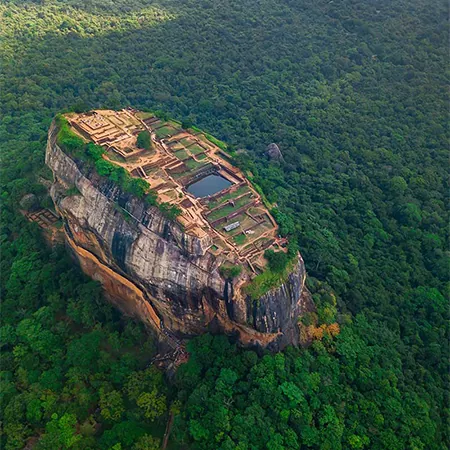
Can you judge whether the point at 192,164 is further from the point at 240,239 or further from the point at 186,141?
the point at 240,239

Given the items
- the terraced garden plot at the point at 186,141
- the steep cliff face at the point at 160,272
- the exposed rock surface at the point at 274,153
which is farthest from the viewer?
the exposed rock surface at the point at 274,153

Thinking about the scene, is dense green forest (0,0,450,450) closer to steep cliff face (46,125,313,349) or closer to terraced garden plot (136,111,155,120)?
steep cliff face (46,125,313,349)

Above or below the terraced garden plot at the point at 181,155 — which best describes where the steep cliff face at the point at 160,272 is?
below

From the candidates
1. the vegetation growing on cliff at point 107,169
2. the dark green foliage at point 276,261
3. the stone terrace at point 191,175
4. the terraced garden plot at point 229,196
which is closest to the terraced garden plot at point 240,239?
the stone terrace at point 191,175

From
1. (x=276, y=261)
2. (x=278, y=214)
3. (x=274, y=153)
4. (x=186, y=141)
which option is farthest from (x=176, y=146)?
(x=274, y=153)

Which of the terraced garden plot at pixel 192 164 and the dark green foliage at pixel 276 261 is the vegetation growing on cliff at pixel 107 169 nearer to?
the terraced garden plot at pixel 192 164

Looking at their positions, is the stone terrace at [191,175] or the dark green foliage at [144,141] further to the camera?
the dark green foliage at [144,141]

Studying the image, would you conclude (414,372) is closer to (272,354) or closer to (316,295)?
(316,295)

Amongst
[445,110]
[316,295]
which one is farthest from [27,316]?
[445,110]
